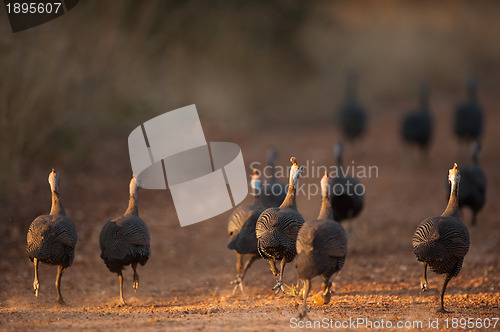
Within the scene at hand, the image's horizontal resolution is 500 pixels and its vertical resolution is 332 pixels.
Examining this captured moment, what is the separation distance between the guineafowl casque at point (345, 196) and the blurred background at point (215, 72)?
4.03 m

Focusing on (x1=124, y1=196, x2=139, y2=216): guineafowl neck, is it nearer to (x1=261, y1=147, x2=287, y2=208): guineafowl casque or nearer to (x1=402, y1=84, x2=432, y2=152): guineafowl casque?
(x1=261, y1=147, x2=287, y2=208): guineafowl casque

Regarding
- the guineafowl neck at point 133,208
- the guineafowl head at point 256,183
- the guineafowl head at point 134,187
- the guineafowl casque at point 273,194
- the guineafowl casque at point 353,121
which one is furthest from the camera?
the guineafowl casque at point 353,121

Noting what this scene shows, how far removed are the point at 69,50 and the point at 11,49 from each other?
7.43ft

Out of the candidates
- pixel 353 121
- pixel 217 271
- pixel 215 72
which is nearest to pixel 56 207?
pixel 217 271

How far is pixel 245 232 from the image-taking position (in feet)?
25.2

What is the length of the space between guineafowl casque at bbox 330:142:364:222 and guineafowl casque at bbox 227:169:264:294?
67.2 inches

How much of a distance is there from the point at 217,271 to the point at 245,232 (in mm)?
1784

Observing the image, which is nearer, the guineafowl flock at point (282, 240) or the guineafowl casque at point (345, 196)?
the guineafowl flock at point (282, 240)

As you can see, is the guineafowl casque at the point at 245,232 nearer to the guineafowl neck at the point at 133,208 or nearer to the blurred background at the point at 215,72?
the guineafowl neck at the point at 133,208

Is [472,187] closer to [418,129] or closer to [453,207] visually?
[453,207]

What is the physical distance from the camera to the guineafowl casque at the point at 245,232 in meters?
7.63

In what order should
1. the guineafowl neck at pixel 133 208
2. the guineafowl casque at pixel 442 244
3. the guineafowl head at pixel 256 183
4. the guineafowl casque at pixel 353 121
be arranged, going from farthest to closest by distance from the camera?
the guineafowl casque at pixel 353 121 → the guineafowl head at pixel 256 183 → the guineafowl neck at pixel 133 208 → the guineafowl casque at pixel 442 244

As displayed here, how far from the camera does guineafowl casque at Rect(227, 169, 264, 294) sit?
7633mm

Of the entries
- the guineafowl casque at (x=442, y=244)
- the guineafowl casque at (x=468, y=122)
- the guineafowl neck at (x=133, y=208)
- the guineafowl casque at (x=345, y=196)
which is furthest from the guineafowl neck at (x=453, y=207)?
the guineafowl casque at (x=468, y=122)
